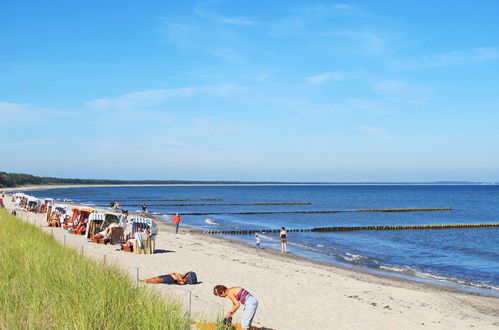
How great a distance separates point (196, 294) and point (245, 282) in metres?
2.86

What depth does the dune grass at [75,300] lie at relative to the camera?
6.32m

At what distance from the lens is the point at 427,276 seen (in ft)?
67.9

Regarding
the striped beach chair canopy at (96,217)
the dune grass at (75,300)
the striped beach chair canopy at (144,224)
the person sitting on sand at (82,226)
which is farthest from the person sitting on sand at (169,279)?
the person sitting on sand at (82,226)

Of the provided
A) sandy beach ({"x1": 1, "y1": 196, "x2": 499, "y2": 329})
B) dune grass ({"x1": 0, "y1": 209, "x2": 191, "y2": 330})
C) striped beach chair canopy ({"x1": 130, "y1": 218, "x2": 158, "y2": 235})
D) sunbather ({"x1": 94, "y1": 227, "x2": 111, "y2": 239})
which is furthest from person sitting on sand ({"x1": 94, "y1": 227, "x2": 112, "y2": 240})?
dune grass ({"x1": 0, "y1": 209, "x2": 191, "y2": 330})

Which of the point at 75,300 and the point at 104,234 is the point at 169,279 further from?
the point at 104,234

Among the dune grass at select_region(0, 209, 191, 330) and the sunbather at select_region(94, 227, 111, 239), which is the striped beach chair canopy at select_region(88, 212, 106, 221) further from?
the dune grass at select_region(0, 209, 191, 330)

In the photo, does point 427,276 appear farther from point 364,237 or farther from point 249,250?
point 364,237

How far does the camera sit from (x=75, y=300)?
7.35 m

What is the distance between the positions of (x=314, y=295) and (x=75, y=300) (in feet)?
28.3

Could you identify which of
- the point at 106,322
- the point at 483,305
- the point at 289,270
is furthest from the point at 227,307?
the point at 483,305

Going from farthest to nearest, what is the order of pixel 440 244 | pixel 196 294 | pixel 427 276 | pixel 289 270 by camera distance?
pixel 440 244
pixel 427 276
pixel 289 270
pixel 196 294

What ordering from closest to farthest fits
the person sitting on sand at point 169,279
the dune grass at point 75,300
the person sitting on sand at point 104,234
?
the dune grass at point 75,300 < the person sitting on sand at point 169,279 < the person sitting on sand at point 104,234

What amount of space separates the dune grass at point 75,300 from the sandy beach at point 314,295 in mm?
2066

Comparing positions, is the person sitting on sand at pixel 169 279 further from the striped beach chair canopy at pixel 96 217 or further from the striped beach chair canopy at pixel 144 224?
the striped beach chair canopy at pixel 96 217
